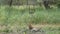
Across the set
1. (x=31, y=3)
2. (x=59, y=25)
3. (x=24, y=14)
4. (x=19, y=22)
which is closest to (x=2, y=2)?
(x=31, y=3)

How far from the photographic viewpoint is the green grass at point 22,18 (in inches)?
274

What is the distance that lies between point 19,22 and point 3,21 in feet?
2.10

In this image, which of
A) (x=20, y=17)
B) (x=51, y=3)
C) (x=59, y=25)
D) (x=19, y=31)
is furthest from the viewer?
(x=51, y=3)

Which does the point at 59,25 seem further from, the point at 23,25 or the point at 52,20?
the point at 23,25

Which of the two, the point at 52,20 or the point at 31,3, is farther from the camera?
the point at 31,3

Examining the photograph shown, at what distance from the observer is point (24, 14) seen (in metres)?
8.20

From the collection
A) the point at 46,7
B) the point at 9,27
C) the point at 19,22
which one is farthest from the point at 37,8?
the point at 9,27

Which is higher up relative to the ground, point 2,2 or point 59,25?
point 2,2

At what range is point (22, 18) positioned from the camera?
25.5ft

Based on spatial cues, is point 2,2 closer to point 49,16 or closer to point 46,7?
point 46,7

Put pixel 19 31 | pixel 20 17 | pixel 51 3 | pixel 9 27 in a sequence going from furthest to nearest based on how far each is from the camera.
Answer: pixel 51 3 → pixel 20 17 → pixel 9 27 → pixel 19 31

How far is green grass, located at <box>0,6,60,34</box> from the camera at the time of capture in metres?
6.97

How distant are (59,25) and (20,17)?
160 centimetres

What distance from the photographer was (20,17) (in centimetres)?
790
